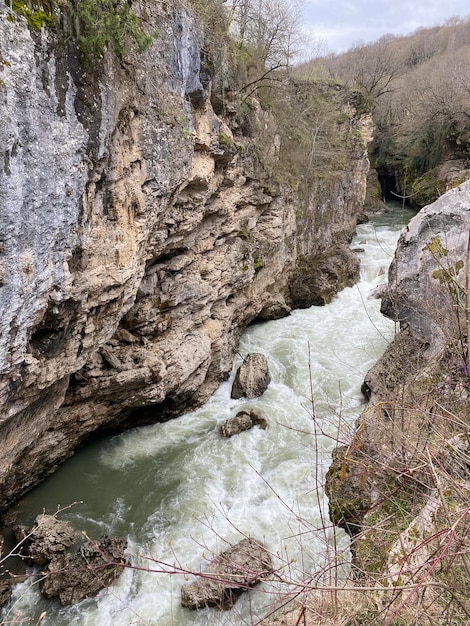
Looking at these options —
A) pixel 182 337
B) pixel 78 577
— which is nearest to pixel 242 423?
pixel 182 337

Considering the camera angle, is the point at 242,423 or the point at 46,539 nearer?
the point at 46,539

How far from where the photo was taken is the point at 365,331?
1247 centimetres

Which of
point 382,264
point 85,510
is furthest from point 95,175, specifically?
point 382,264

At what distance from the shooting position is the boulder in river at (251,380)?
32.8 feet

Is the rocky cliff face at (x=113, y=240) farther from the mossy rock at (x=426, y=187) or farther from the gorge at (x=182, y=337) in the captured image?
the mossy rock at (x=426, y=187)

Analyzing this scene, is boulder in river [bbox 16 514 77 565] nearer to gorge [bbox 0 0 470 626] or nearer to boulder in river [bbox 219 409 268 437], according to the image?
gorge [bbox 0 0 470 626]

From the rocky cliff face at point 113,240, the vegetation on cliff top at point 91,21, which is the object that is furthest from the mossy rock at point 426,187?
the vegetation on cliff top at point 91,21

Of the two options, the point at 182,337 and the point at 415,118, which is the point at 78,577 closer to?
the point at 182,337

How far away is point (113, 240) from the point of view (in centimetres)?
586

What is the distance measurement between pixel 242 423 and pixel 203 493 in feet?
6.00

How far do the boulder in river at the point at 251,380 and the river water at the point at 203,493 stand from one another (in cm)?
19

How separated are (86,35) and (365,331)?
10.3 m

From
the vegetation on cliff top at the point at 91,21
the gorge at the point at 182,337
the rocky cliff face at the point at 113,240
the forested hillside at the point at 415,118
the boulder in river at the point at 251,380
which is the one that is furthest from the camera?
the forested hillside at the point at 415,118

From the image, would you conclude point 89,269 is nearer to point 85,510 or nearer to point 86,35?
point 86,35
